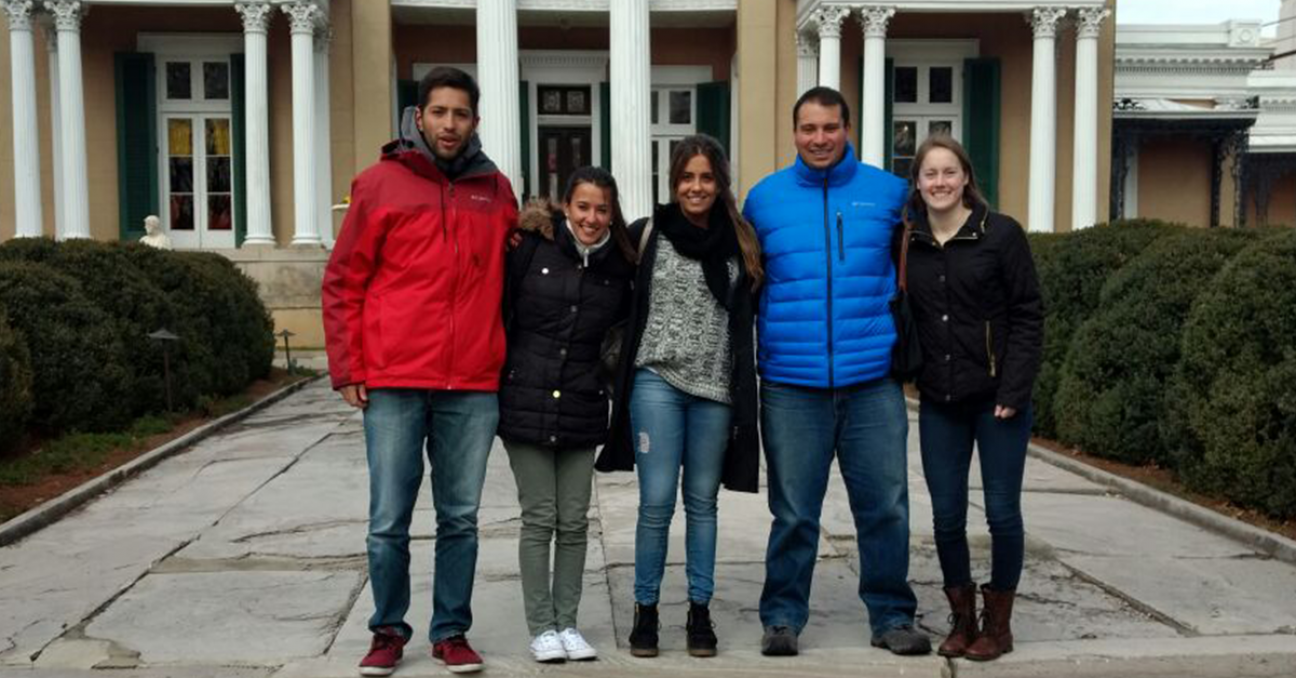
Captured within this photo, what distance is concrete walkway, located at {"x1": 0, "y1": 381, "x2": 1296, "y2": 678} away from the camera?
4941 millimetres

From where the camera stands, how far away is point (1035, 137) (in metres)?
24.3

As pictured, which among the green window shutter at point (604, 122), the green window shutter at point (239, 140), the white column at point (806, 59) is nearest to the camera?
the green window shutter at point (239, 140)

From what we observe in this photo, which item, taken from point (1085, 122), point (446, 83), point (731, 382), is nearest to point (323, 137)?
point (1085, 122)

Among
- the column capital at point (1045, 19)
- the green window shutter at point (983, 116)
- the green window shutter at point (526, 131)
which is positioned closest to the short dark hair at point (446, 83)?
the green window shutter at point (526, 131)

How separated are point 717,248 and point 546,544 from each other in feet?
4.41

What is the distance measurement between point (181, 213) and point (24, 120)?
3.31 metres

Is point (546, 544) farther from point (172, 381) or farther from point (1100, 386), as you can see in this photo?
point (172, 381)

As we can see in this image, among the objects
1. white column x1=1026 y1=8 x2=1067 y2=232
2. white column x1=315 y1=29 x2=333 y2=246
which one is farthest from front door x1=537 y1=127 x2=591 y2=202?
white column x1=1026 y1=8 x2=1067 y2=232

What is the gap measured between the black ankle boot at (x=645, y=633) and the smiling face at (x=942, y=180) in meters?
1.96

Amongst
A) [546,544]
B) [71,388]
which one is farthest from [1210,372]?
[71,388]

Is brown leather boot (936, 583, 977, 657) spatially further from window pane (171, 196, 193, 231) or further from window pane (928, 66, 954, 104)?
window pane (928, 66, 954, 104)

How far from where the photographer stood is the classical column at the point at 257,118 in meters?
22.0

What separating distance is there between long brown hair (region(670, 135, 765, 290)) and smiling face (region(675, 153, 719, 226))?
14 mm

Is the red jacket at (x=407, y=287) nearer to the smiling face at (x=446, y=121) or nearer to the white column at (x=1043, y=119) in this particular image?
the smiling face at (x=446, y=121)
